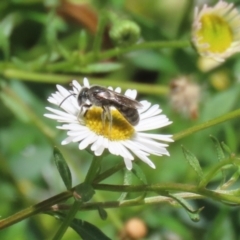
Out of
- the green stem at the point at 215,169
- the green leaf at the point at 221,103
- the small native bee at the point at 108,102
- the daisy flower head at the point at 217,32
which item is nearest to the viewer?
the green stem at the point at 215,169

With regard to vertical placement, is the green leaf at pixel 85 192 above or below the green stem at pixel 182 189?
below

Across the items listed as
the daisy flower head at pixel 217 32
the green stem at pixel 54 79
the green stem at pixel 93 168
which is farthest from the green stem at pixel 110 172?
the green stem at pixel 54 79

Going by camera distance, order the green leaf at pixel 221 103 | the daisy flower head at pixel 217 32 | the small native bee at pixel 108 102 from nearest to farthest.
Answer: the small native bee at pixel 108 102, the daisy flower head at pixel 217 32, the green leaf at pixel 221 103

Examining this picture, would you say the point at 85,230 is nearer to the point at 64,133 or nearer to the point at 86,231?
the point at 86,231

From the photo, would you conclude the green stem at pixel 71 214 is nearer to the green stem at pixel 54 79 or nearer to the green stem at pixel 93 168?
the green stem at pixel 93 168

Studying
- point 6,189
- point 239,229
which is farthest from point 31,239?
point 239,229

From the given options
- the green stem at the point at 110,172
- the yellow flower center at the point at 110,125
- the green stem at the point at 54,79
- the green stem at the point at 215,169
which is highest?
the green stem at the point at 54,79

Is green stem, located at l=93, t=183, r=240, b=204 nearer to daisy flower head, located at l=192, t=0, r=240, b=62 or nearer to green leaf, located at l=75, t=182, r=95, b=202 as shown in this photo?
green leaf, located at l=75, t=182, r=95, b=202

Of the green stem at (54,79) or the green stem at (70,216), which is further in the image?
the green stem at (54,79)
